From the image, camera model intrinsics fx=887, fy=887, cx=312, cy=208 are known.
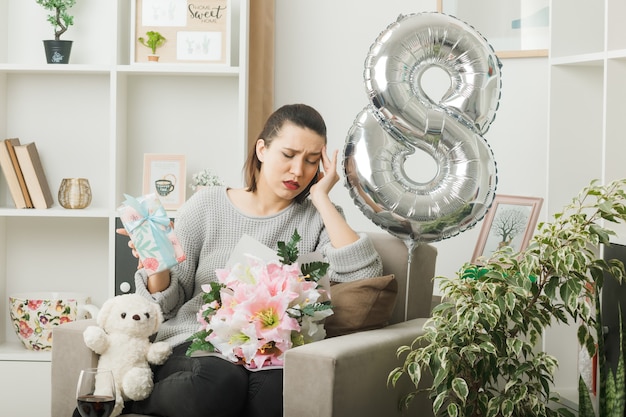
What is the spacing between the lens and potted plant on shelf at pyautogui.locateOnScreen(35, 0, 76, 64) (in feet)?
10.7

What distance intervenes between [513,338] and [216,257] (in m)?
0.90

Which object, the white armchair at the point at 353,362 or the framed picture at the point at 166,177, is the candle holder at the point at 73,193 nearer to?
the framed picture at the point at 166,177

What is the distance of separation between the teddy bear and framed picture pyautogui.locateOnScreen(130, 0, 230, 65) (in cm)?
121

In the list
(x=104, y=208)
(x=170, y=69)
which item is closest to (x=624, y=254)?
(x=170, y=69)

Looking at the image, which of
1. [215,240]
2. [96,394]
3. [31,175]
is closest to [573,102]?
[215,240]

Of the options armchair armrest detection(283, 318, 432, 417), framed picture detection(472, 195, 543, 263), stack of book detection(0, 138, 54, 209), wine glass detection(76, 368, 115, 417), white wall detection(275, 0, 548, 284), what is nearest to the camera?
wine glass detection(76, 368, 115, 417)

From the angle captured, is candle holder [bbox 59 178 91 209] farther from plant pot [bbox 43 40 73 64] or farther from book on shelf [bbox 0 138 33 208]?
plant pot [bbox 43 40 73 64]

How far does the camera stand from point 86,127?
348cm

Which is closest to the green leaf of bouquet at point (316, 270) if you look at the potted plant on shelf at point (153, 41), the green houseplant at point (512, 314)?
the green houseplant at point (512, 314)

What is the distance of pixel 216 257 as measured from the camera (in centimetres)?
254

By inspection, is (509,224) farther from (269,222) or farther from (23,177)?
(23,177)

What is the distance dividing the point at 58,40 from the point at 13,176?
1.74ft

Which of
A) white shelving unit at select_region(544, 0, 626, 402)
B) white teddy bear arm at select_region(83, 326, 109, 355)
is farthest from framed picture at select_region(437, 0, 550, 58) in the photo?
white teddy bear arm at select_region(83, 326, 109, 355)

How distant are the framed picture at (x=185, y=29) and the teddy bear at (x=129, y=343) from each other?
121cm
